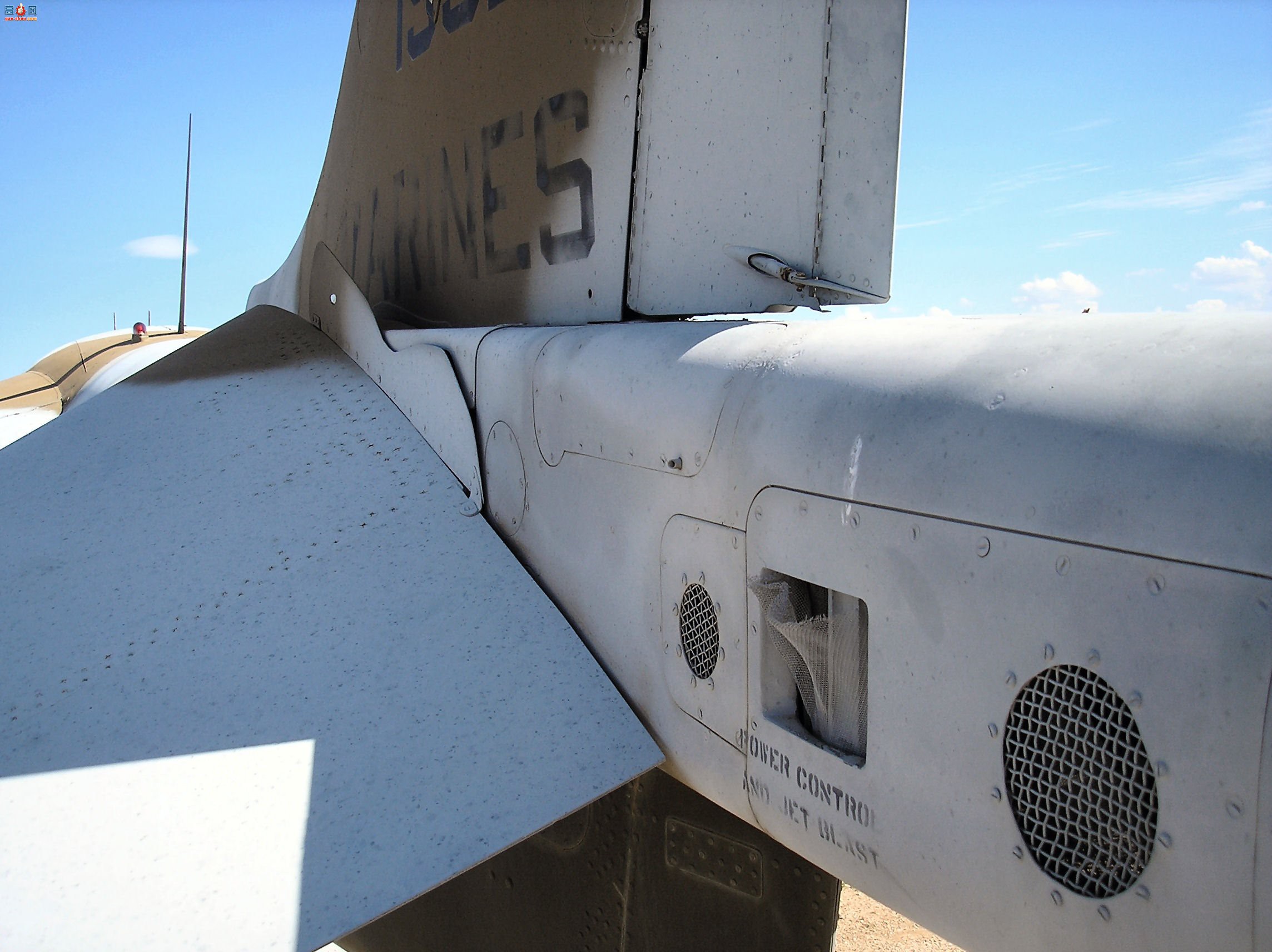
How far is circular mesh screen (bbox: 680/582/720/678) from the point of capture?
184 cm

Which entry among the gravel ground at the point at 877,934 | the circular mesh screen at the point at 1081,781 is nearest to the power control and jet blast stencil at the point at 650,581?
the circular mesh screen at the point at 1081,781

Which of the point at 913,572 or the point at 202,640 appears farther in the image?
the point at 202,640

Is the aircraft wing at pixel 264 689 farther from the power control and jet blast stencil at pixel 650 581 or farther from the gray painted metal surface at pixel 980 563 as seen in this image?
the gray painted metal surface at pixel 980 563

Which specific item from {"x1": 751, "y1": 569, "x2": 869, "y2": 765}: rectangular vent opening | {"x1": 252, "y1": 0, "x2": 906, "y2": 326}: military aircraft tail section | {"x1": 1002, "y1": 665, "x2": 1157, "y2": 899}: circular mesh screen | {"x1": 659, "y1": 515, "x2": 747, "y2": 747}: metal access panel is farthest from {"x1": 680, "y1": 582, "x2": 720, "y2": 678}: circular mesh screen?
{"x1": 252, "y1": 0, "x2": 906, "y2": 326}: military aircraft tail section

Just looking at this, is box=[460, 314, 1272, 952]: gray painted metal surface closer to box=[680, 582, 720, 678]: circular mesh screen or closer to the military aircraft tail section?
box=[680, 582, 720, 678]: circular mesh screen

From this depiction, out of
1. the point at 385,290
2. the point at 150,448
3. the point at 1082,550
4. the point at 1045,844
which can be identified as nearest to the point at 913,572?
the point at 1082,550

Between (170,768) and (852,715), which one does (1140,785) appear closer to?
(852,715)

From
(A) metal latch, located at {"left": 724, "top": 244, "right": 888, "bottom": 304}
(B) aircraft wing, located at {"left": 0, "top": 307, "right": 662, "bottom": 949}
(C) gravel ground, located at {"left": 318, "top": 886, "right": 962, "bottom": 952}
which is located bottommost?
(C) gravel ground, located at {"left": 318, "top": 886, "right": 962, "bottom": 952}

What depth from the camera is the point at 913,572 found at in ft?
4.36

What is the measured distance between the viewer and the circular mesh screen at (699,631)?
1.84 meters

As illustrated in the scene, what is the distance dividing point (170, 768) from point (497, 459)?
119 centimetres

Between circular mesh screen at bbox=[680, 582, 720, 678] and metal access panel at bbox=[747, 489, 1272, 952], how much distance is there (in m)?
0.29

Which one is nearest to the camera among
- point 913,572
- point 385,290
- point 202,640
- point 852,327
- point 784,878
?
point 913,572

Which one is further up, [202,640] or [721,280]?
[721,280]
